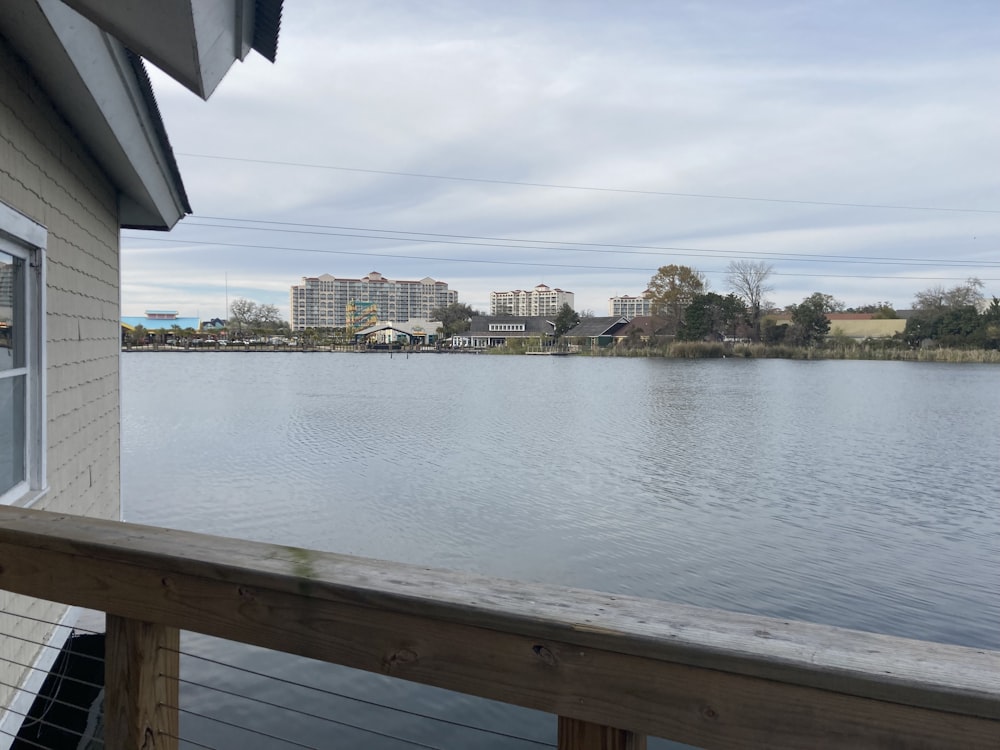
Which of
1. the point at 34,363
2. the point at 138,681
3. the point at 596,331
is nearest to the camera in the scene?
the point at 138,681

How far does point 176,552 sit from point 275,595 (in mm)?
220

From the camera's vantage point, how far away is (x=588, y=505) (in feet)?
35.9

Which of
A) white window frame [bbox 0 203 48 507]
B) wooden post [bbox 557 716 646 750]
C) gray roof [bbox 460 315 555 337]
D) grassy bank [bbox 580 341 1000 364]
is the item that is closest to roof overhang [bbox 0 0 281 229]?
white window frame [bbox 0 203 48 507]

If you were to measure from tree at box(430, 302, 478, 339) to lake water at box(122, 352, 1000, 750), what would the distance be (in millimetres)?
70207

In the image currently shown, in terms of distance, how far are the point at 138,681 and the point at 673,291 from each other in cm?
6707

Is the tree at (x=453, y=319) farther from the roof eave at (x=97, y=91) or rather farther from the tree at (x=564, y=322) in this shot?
the roof eave at (x=97, y=91)

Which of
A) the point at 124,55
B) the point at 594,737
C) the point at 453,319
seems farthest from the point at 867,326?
the point at 594,737

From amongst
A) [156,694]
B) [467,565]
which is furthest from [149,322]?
[156,694]

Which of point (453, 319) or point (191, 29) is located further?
point (453, 319)

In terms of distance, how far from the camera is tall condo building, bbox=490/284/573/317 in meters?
124

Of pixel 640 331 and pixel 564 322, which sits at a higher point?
pixel 564 322

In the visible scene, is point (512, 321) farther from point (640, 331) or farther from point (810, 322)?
point (810, 322)

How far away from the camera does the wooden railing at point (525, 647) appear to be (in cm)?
88

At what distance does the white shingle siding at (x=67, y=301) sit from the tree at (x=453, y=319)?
8653cm
